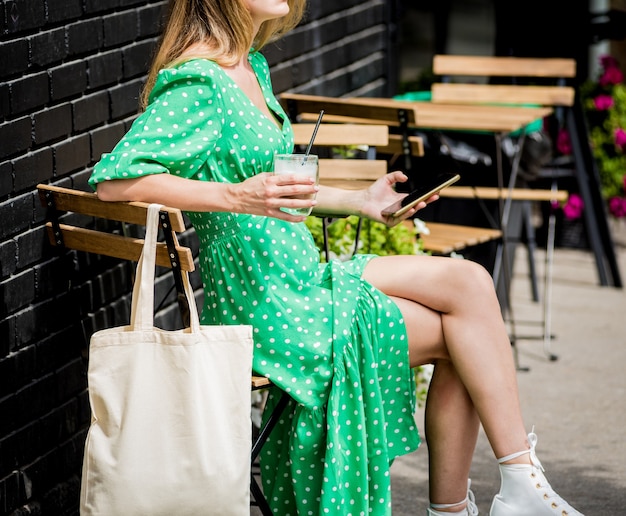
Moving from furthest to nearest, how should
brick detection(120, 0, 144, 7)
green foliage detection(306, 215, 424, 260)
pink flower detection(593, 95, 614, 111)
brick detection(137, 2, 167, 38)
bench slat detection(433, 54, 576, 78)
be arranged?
pink flower detection(593, 95, 614, 111), bench slat detection(433, 54, 576, 78), green foliage detection(306, 215, 424, 260), brick detection(137, 2, 167, 38), brick detection(120, 0, 144, 7)

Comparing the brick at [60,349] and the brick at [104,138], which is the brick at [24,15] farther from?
the brick at [60,349]

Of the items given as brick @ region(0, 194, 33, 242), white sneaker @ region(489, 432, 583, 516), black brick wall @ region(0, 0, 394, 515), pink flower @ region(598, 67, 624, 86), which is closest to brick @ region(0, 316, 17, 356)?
black brick wall @ region(0, 0, 394, 515)

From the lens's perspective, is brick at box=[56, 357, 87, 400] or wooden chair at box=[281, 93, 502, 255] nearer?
brick at box=[56, 357, 87, 400]

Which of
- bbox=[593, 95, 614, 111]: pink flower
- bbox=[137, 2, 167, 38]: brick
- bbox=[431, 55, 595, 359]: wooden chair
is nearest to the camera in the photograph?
bbox=[137, 2, 167, 38]: brick

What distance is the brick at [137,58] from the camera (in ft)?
12.2

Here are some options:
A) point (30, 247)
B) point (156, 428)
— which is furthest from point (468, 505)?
point (30, 247)

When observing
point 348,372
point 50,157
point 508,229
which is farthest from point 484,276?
point 508,229

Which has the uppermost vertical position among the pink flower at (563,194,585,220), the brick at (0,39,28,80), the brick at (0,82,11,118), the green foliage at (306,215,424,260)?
the brick at (0,39,28,80)

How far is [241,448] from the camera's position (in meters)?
2.52

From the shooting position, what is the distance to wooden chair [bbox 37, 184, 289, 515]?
2582mm

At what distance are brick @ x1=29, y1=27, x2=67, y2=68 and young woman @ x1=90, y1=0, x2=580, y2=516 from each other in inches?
14.0

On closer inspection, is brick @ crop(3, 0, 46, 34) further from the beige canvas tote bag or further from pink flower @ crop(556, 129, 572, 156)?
pink flower @ crop(556, 129, 572, 156)

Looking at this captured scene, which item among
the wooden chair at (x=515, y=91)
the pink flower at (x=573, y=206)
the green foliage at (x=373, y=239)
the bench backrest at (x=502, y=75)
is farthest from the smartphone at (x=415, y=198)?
the pink flower at (x=573, y=206)

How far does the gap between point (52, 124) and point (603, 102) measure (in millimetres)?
5366
